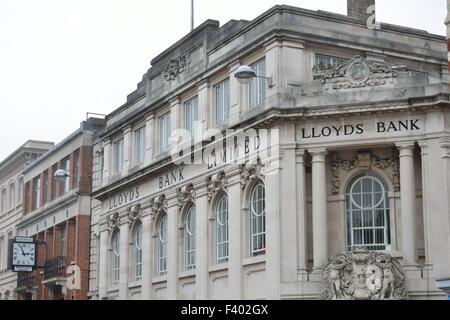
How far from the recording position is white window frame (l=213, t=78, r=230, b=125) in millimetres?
36656

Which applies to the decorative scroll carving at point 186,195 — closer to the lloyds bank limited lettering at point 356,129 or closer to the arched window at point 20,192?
the lloyds bank limited lettering at point 356,129

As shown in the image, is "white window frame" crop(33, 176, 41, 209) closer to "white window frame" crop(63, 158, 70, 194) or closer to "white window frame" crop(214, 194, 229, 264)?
"white window frame" crop(63, 158, 70, 194)

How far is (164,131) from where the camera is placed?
41750 mm

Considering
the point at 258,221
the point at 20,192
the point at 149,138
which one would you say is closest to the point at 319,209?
the point at 258,221

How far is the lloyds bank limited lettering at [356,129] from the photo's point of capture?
31.1 m

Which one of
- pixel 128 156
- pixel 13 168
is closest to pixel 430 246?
pixel 128 156

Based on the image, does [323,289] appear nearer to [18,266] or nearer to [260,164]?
[260,164]

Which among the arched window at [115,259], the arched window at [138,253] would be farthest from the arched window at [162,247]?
the arched window at [115,259]

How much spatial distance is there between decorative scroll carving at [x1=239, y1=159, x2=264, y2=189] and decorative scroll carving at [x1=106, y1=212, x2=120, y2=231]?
475 inches

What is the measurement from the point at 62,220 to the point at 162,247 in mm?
12656

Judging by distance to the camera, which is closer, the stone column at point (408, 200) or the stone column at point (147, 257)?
the stone column at point (408, 200)

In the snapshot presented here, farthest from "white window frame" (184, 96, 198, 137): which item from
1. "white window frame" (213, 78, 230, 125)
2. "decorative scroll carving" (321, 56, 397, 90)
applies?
"decorative scroll carving" (321, 56, 397, 90)

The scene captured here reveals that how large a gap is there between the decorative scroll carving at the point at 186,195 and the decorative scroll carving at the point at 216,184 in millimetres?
1491
